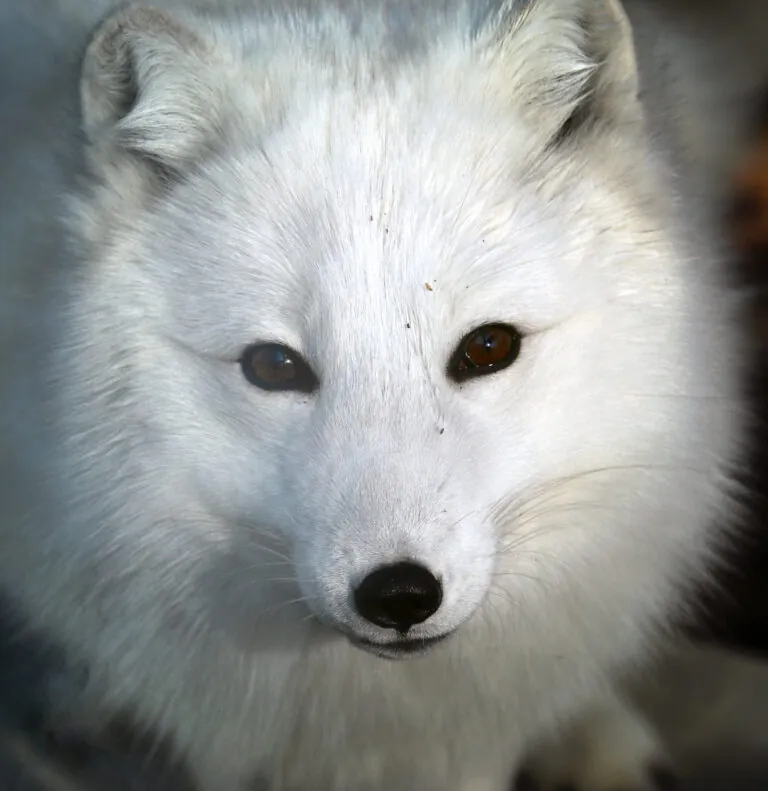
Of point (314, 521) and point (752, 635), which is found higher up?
point (314, 521)

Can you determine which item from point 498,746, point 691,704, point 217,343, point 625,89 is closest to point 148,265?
point 217,343

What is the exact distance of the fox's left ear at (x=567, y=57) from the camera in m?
0.69

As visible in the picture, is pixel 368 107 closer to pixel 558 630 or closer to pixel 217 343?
pixel 217 343

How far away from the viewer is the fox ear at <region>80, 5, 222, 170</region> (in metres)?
0.68

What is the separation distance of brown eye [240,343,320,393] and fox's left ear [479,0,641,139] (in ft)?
0.83

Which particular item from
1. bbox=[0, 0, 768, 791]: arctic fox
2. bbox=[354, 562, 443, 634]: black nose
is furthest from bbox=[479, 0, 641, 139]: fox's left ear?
bbox=[354, 562, 443, 634]: black nose

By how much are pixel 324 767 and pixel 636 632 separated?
31 centimetres

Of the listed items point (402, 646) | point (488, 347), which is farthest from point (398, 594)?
point (488, 347)

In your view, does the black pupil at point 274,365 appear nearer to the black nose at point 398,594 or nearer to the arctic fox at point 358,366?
the arctic fox at point 358,366

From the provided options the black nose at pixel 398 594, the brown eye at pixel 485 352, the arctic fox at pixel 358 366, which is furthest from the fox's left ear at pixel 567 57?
the black nose at pixel 398 594

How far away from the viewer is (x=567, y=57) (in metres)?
0.71

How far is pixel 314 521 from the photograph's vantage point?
0.64 metres

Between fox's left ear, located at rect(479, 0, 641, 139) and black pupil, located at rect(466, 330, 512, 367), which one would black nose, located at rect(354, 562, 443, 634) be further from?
fox's left ear, located at rect(479, 0, 641, 139)

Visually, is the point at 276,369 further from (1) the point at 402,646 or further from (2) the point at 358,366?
(1) the point at 402,646
